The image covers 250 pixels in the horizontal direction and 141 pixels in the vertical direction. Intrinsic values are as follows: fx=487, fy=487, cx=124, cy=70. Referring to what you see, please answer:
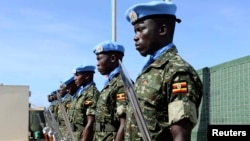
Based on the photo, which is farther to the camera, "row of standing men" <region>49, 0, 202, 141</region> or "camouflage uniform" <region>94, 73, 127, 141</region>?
"camouflage uniform" <region>94, 73, 127, 141</region>

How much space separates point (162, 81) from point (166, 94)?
85mm

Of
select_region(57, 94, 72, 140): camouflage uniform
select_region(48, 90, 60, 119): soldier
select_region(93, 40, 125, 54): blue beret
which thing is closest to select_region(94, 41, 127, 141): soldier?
select_region(93, 40, 125, 54): blue beret

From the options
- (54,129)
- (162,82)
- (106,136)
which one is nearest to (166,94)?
(162,82)

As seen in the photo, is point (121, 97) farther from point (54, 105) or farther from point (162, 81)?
point (54, 105)

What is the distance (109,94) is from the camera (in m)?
5.36

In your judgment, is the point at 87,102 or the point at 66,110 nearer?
the point at 87,102

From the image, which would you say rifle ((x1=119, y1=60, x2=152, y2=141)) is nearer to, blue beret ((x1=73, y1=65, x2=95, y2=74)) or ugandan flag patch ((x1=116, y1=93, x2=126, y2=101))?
ugandan flag patch ((x1=116, y1=93, x2=126, y2=101))

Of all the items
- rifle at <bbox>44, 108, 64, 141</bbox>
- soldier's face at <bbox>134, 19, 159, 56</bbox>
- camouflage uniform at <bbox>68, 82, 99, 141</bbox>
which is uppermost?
soldier's face at <bbox>134, 19, 159, 56</bbox>

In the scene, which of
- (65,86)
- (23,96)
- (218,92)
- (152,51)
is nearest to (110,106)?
(218,92)

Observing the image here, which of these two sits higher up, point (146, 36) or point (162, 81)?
point (146, 36)

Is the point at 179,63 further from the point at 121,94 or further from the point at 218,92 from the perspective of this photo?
the point at 218,92

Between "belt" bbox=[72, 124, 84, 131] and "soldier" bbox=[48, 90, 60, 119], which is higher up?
"soldier" bbox=[48, 90, 60, 119]

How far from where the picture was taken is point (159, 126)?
306 cm

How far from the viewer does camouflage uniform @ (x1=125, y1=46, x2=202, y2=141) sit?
2855 millimetres
